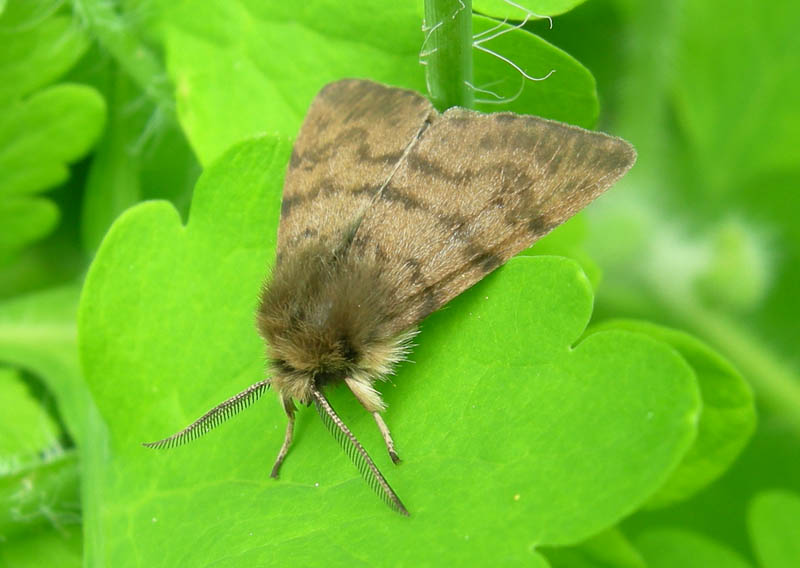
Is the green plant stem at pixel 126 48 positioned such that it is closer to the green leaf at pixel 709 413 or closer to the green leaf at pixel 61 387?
the green leaf at pixel 61 387

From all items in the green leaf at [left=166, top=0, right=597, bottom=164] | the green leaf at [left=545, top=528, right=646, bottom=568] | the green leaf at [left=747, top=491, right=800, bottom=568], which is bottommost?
the green leaf at [left=747, top=491, right=800, bottom=568]

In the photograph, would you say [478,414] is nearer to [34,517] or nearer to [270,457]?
[270,457]

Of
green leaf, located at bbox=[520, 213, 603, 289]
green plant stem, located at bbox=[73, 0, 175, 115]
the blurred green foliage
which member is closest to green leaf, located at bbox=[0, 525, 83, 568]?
the blurred green foliage

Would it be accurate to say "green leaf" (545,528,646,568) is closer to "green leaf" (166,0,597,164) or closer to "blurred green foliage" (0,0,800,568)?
"blurred green foliage" (0,0,800,568)

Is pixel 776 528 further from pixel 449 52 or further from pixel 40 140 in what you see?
pixel 40 140

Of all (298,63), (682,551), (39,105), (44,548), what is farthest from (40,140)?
(682,551)

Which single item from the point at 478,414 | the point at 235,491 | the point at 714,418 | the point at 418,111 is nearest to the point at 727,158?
the point at 714,418

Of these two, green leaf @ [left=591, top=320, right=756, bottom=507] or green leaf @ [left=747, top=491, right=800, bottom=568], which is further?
green leaf @ [left=747, top=491, right=800, bottom=568]
